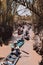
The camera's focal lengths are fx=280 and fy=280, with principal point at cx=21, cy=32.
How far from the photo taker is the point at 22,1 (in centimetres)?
677

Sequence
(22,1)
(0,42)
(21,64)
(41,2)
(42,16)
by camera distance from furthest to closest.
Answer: (0,42)
(21,64)
(41,2)
(42,16)
(22,1)

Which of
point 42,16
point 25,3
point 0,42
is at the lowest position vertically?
point 0,42

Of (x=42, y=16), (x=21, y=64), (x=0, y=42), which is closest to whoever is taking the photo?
(x=42, y=16)

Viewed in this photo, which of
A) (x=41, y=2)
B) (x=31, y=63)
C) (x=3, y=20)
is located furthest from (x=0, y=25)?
(x=41, y=2)

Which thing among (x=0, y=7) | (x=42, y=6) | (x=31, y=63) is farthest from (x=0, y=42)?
(x=42, y=6)

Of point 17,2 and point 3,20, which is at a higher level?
point 17,2

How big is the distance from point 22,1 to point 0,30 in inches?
858

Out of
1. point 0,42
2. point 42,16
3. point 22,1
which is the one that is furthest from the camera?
point 0,42

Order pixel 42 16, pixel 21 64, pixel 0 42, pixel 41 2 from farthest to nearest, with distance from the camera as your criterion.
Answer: pixel 0 42, pixel 21 64, pixel 41 2, pixel 42 16

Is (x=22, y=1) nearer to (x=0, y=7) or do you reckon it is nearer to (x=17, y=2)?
(x=17, y=2)

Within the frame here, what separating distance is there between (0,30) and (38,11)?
21.1m

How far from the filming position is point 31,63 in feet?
66.3

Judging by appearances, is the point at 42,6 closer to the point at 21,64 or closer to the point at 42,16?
the point at 42,16

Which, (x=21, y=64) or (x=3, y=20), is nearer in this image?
(x=21, y=64)
